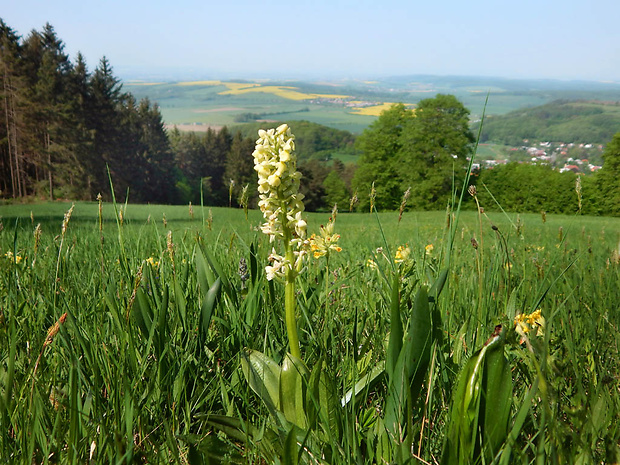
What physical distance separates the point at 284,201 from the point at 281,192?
0.09 feet

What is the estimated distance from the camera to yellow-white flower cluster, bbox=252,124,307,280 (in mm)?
1221

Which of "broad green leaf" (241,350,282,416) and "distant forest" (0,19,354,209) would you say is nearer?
"broad green leaf" (241,350,282,416)

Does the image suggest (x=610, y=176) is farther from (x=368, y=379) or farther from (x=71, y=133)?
(x=368, y=379)

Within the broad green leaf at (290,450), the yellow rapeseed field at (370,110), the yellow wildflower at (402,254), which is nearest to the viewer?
the broad green leaf at (290,450)

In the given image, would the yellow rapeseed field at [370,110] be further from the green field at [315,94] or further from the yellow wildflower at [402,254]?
the yellow wildflower at [402,254]

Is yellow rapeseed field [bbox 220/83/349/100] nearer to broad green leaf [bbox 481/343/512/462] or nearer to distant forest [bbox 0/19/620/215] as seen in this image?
distant forest [bbox 0/19/620/215]

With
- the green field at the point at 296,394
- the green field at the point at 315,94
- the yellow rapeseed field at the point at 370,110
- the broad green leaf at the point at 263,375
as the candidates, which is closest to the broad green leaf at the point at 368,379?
the green field at the point at 296,394

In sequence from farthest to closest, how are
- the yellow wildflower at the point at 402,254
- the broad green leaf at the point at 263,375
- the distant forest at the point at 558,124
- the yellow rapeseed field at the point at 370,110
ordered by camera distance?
the yellow rapeseed field at the point at 370,110 → the distant forest at the point at 558,124 → the yellow wildflower at the point at 402,254 → the broad green leaf at the point at 263,375

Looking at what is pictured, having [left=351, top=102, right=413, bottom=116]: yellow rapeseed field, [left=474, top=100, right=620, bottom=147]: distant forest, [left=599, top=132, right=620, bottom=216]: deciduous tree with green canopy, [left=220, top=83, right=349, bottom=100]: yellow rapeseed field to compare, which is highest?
[left=220, top=83, right=349, bottom=100]: yellow rapeseed field

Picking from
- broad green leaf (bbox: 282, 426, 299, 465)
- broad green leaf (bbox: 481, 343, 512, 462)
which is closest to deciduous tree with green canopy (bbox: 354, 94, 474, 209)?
broad green leaf (bbox: 481, 343, 512, 462)

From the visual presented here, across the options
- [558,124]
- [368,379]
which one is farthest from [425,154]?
[558,124]

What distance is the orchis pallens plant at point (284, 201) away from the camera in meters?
1.22

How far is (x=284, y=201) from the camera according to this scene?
4.06 feet

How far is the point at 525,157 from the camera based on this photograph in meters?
64.8
